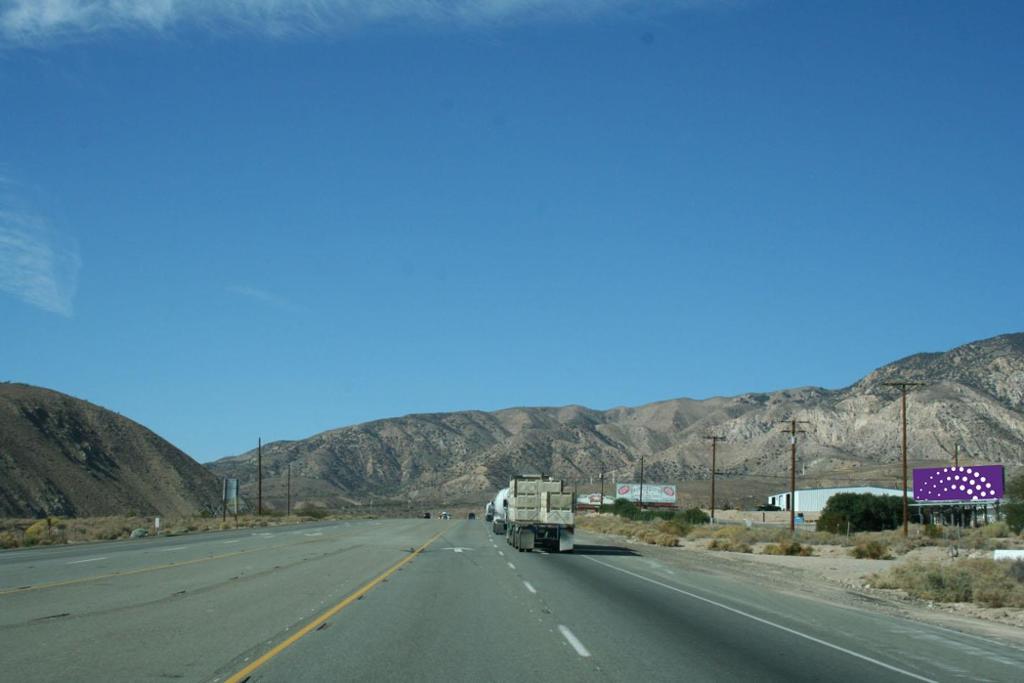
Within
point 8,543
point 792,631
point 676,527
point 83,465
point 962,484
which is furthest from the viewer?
point 83,465

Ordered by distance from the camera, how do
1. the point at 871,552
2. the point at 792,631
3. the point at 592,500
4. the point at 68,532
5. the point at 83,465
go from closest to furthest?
the point at 792,631 → the point at 871,552 → the point at 68,532 → the point at 83,465 → the point at 592,500

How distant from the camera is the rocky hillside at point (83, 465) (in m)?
96.2

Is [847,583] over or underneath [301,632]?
underneath

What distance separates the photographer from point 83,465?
4213 inches

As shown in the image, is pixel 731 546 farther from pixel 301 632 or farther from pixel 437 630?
pixel 301 632

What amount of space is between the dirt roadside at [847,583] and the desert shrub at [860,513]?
26.2 metres

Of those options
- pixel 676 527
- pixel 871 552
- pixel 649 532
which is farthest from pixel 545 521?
pixel 676 527

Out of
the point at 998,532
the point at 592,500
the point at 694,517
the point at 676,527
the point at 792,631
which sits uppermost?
the point at 792,631

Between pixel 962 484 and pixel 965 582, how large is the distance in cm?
5661

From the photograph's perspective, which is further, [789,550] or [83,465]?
[83,465]

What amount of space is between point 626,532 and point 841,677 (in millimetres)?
64543

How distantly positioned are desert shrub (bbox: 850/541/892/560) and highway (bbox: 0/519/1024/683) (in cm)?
2168

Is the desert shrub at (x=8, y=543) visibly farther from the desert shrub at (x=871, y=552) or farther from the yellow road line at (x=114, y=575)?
the desert shrub at (x=871, y=552)

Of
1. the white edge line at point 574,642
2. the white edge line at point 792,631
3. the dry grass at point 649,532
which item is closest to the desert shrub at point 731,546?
the dry grass at point 649,532
